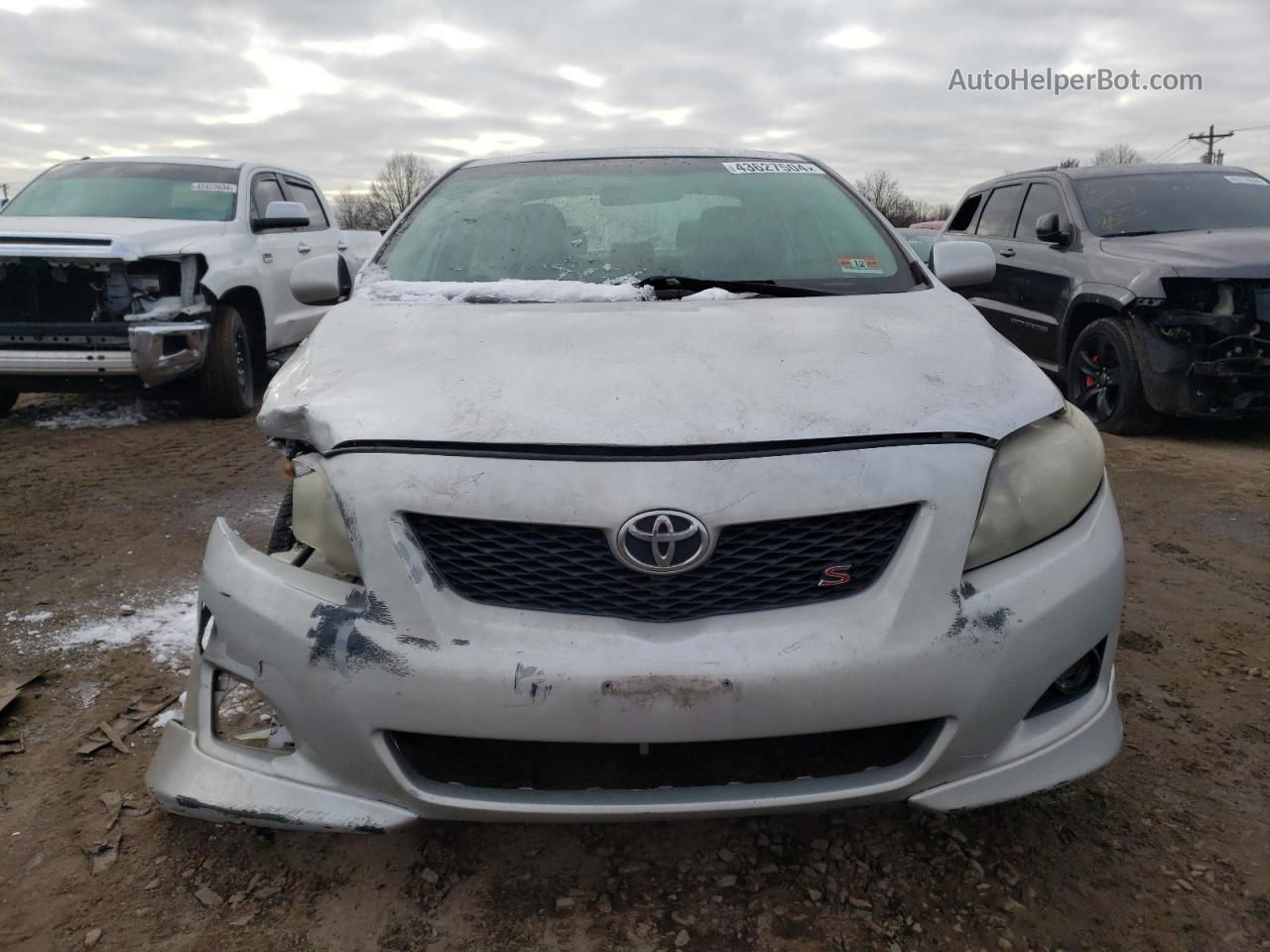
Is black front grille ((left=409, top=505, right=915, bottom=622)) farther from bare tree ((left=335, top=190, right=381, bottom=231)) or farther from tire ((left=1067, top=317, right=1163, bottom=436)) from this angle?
bare tree ((left=335, top=190, right=381, bottom=231))

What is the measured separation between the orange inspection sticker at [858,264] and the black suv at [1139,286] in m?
3.50

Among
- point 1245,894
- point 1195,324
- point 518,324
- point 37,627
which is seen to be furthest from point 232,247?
point 1245,894

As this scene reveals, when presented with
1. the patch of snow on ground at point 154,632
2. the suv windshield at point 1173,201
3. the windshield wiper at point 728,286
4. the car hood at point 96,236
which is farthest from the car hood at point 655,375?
the suv windshield at point 1173,201

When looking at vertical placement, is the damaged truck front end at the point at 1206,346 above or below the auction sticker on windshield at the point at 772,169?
below

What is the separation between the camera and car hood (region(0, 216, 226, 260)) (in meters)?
5.68

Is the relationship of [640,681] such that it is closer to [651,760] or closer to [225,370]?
[651,760]

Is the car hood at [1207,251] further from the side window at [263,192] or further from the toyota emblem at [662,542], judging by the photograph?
the side window at [263,192]

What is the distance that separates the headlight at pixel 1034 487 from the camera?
5.47 ft

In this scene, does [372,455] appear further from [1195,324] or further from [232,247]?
[232,247]

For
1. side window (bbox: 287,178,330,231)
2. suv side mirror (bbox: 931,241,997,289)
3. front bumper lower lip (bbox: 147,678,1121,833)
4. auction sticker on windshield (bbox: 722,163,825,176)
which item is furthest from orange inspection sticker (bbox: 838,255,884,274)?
side window (bbox: 287,178,330,231)

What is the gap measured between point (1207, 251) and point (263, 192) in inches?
255

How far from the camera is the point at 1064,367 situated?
20.2 ft

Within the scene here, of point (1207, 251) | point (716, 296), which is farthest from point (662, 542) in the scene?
point (1207, 251)

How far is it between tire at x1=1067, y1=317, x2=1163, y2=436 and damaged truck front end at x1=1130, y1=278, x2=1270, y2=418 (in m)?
0.12
